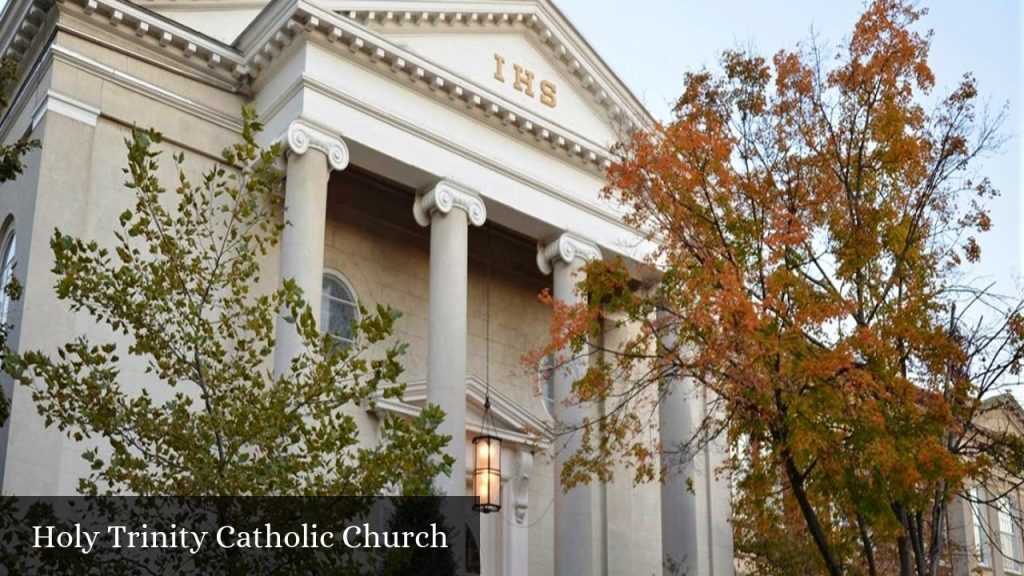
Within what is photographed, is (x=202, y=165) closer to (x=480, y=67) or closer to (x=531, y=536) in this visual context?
(x=480, y=67)

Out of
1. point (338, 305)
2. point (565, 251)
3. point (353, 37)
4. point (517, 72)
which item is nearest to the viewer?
point (353, 37)

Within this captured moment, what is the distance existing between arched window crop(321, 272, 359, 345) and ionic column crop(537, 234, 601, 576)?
3645mm

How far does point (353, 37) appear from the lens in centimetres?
1986

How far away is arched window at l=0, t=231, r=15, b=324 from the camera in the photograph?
19.0 meters

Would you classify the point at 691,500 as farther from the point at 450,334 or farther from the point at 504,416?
the point at 450,334

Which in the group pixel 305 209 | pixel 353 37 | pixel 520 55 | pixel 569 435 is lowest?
pixel 569 435

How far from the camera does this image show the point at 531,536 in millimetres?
24078

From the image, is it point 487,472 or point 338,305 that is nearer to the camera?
point 487,472

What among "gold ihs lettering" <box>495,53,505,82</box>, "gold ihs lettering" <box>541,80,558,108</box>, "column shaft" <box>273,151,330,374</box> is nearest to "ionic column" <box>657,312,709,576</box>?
"gold ihs lettering" <box>541,80,558,108</box>

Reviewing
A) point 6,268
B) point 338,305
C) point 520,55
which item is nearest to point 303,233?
point 338,305

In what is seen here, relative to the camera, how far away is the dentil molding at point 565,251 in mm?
23000

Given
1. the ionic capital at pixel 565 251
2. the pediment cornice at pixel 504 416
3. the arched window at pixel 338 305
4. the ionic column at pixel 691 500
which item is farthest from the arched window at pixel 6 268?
the ionic column at pixel 691 500

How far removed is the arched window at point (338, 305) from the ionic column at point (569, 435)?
12.0 feet

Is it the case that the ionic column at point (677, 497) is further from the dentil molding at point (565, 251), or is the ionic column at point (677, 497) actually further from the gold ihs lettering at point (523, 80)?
the gold ihs lettering at point (523, 80)
